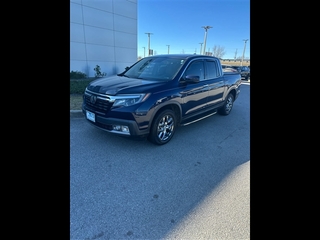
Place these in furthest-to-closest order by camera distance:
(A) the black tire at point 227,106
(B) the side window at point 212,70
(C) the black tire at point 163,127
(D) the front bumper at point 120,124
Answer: (A) the black tire at point 227,106
(B) the side window at point 212,70
(C) the black tire at point 163,127
(D) the front bumper at point 120,124

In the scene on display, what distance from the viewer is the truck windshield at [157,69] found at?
4.05 metres

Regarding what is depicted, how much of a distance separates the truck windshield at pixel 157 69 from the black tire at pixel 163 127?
77 centimetres

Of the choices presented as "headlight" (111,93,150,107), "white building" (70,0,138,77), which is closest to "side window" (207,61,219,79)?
"headlight" (111,93,150,107)

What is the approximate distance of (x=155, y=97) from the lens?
11.2 feet

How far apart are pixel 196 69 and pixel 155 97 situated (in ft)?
5.40

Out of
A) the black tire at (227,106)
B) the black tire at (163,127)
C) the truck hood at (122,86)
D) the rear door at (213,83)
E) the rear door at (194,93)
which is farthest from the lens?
the black tire at (227,106)

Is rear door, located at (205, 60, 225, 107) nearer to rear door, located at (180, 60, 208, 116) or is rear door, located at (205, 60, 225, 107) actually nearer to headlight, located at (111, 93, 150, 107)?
rear door, located at (180, 60, 208, 116)

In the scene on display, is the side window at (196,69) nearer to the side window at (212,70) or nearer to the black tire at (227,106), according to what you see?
the side window at (212,70)

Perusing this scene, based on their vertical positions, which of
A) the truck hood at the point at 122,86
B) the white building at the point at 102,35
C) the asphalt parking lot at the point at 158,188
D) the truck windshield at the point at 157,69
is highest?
the white building at the point at 102,35

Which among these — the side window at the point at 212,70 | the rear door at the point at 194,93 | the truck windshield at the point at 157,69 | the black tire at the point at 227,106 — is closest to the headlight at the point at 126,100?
the truck windshield at the point at 157,69

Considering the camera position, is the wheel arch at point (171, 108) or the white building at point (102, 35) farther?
the white building at point (102, 35)

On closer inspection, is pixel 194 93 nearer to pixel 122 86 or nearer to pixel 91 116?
pixel 122 86
